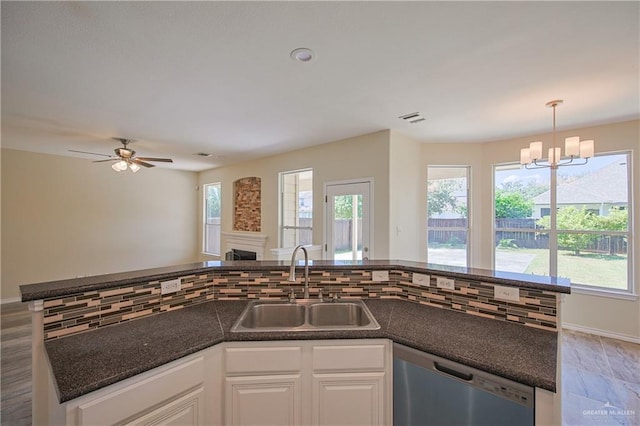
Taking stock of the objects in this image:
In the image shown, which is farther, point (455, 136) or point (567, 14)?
point (455, 136)

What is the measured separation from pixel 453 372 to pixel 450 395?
0.11 meters

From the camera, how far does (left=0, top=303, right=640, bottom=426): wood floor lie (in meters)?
2.04

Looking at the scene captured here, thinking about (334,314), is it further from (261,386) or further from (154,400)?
(154,400)

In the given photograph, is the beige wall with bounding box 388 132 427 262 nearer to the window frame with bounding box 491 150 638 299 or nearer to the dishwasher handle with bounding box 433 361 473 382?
the window frame with bounding box 491 150 638 299

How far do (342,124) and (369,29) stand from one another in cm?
176

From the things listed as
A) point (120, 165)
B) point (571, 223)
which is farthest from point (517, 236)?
point (120, 165)

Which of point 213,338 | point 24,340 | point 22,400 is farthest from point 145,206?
point 213,338

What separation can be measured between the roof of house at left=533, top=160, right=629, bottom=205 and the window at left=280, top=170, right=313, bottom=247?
3605mm

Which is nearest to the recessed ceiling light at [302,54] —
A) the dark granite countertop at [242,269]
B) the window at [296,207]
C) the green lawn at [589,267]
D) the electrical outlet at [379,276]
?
the dark granite countertop at [242,269]

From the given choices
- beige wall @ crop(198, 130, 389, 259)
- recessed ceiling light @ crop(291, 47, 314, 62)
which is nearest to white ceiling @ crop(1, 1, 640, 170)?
recessed ceiling light @ crop(291, 47, 314, 62)

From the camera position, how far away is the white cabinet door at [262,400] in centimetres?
142

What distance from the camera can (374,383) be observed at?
1464mm

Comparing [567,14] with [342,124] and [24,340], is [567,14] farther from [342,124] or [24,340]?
[24,340]

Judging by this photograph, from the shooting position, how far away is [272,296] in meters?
2.00
